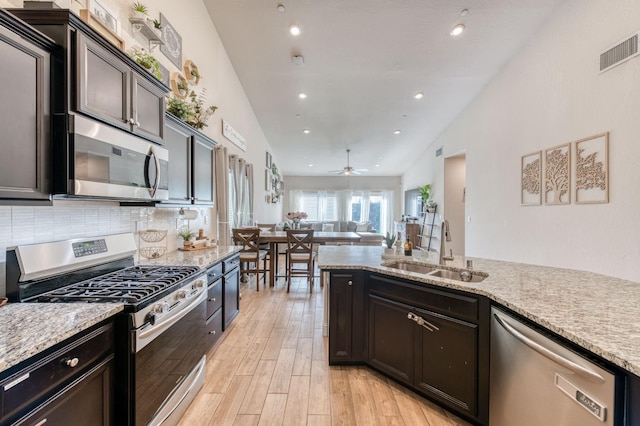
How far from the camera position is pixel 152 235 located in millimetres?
2389

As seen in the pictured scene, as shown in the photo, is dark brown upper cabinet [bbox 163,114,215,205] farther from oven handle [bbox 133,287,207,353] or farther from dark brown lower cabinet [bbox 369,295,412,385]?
dark brown lower cabinet [bbox 369,295,412,385]

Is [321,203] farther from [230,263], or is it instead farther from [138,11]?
[138,11]

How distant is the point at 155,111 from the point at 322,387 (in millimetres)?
2284

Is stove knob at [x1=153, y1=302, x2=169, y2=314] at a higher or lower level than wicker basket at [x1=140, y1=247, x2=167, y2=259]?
lower

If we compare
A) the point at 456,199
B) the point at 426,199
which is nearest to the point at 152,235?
the point at 456,199

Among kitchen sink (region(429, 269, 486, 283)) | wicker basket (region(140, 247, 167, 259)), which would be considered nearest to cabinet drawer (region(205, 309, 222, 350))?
wicker basket (region(140, 247, 167, 259))

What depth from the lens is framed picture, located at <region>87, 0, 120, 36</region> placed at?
1.79 meters

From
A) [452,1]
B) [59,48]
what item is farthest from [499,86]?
[59,48]

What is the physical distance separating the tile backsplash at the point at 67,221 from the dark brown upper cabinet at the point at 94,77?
58 centimetres

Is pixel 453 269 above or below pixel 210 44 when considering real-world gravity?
below

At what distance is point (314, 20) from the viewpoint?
137 inches

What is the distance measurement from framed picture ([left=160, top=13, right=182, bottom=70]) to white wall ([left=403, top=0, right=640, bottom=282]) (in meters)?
4.34

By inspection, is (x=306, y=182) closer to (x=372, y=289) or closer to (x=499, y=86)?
(x=499, y=86)

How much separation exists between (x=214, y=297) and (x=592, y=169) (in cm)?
398
